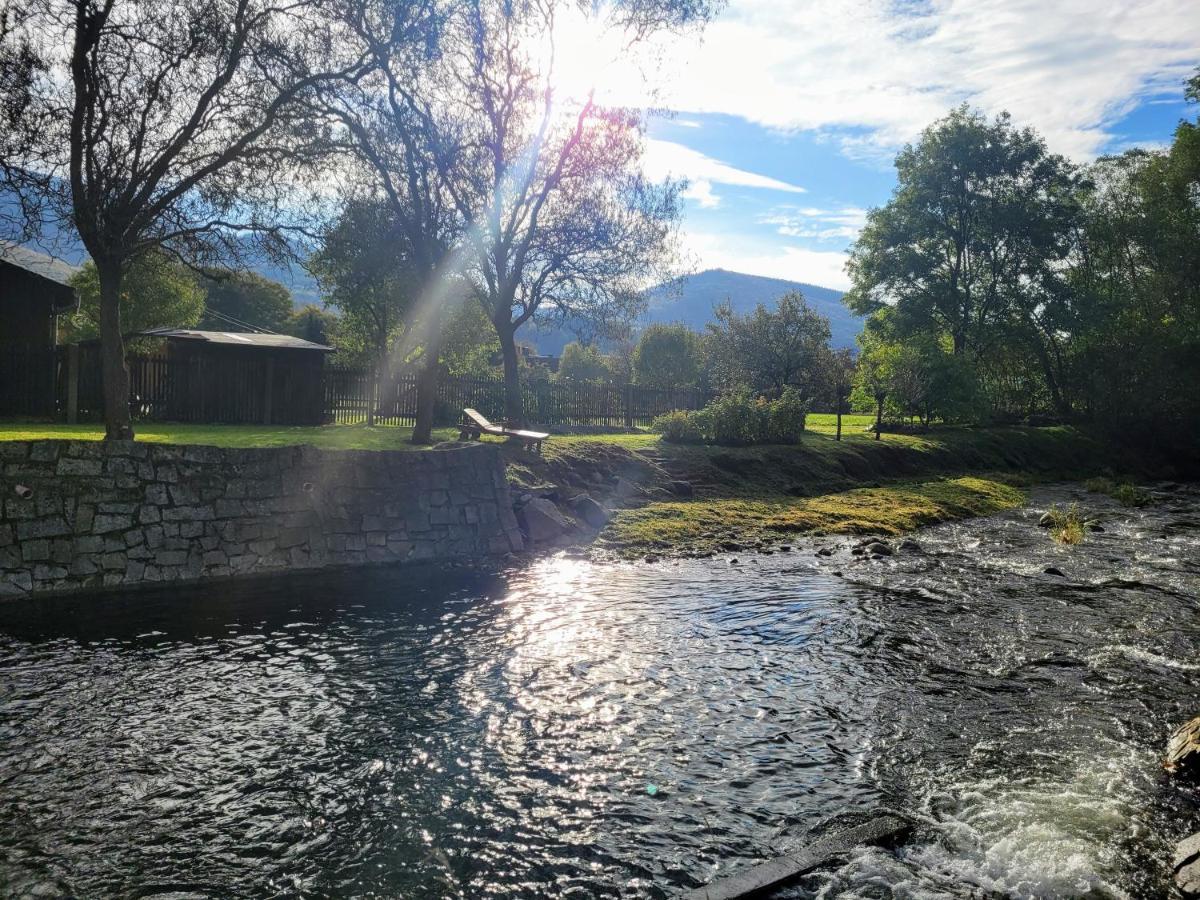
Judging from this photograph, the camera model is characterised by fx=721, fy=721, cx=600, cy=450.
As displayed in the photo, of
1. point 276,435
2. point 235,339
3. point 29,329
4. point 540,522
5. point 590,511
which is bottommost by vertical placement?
point 540,522

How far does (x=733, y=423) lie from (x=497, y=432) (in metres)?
10.6

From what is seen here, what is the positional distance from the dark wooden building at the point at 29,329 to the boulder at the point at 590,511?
17874mm

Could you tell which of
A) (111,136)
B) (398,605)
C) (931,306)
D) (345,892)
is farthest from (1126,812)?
(931,306)

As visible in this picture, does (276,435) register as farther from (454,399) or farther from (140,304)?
(140,304)

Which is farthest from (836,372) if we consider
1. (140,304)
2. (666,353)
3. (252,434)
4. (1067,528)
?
(666,353)

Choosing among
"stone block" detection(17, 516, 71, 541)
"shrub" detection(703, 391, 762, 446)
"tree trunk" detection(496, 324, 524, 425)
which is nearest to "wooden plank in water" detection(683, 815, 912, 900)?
"stone block" detection(17, 516, 71, 541)

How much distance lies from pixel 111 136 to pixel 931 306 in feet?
157

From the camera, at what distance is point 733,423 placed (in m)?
29.3

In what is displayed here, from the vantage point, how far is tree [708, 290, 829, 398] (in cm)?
4747

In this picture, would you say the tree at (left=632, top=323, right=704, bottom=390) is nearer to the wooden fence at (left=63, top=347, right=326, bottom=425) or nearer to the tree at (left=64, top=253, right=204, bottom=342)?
the tree at (left=64, top=253, right=204, bottom=342)

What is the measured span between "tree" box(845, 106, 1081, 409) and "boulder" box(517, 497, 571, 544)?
Result: 1551 inches

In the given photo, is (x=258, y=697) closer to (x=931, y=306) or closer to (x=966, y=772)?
(x=966, y=772)

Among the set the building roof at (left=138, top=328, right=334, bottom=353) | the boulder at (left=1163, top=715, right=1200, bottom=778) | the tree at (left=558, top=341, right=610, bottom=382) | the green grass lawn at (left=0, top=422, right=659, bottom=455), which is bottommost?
the boulder at (left=1163, top=715, right=1200, bottom=778)

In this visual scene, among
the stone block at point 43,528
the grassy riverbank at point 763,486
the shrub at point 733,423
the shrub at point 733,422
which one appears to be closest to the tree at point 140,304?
the shrub at point 733,423
